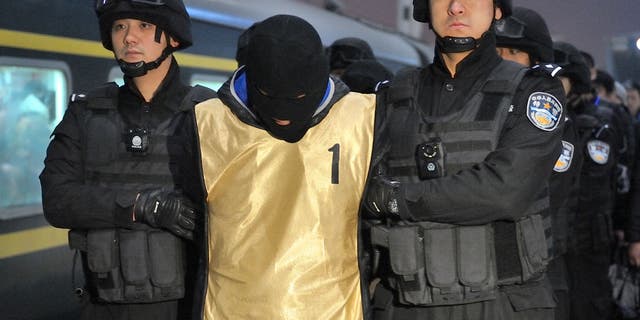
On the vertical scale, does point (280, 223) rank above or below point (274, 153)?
below

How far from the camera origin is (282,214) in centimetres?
234

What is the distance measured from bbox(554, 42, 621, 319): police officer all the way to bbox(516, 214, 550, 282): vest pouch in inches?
87.1

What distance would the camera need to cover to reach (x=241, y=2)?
22.3 ft

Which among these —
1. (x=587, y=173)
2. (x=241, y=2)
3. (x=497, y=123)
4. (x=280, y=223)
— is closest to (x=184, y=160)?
(x=280, y=223)

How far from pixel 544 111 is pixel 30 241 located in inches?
113

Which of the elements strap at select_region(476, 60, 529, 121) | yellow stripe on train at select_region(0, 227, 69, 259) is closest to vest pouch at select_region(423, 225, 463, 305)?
strap at select_region(476, 60, 529, 121)

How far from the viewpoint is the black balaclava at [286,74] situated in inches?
90.1

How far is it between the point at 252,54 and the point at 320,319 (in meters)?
0.72

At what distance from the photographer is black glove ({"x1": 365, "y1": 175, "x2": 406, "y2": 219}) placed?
2.65 meters

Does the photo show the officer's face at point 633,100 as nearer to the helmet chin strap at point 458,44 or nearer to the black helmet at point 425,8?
the black helmet at point 425,8

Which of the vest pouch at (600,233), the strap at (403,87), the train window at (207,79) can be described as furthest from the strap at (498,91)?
the train window at (207,79)

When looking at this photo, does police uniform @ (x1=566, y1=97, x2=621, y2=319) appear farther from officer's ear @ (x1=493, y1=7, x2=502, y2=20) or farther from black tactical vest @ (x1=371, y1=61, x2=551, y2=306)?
black tactical vest @ (x1=371, y1=61, x2=551, y2=306)

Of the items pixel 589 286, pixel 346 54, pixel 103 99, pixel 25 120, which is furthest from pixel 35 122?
pixel 589 286

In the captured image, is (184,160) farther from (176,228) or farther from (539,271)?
(539,271)
